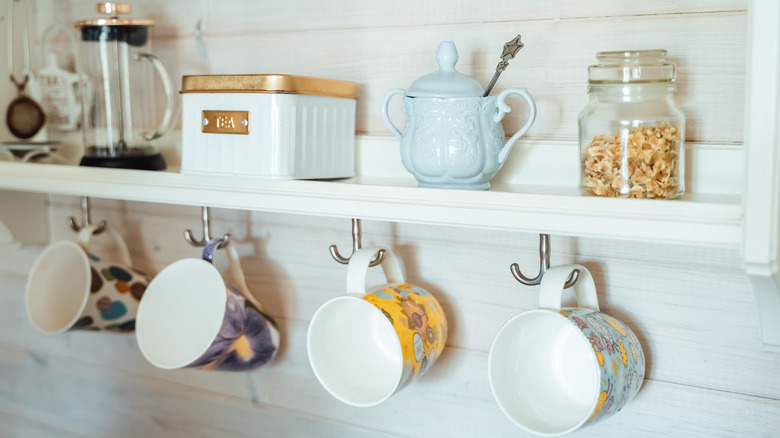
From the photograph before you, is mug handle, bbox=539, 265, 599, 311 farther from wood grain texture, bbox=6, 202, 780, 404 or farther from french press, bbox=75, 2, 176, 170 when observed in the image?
french press, bbox=75, 2, 176, 170

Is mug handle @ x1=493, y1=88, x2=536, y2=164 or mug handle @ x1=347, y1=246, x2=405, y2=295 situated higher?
mug handle @ x1=493, y1=88, x2=536, y2=164

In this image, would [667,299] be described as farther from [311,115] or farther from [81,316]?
[81,316]

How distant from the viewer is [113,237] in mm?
1317

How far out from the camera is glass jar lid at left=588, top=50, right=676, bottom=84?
2.56 feet

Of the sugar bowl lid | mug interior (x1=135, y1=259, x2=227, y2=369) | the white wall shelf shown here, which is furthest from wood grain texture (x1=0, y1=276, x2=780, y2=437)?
the sugar bowl lid

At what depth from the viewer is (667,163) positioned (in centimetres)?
76

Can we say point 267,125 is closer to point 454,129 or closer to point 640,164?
point 454,129

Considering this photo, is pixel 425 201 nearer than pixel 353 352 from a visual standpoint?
Yes

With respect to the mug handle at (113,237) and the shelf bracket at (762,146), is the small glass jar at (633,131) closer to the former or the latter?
the shelf bracket at (762,146)

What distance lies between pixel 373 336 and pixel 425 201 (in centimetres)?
29

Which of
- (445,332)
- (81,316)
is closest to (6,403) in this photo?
(81,316)

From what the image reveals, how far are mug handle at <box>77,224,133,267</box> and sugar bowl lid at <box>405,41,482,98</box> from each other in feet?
2.15

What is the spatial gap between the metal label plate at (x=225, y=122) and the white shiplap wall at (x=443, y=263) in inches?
7.5

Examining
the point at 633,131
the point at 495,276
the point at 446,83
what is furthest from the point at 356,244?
the point at 633,131
